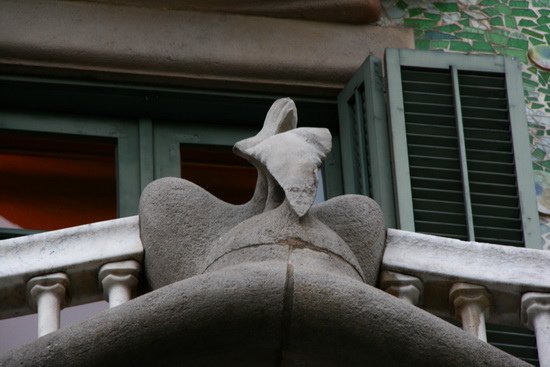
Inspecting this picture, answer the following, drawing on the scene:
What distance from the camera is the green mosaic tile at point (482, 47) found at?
27.3ft

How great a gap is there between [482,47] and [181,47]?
1.01m

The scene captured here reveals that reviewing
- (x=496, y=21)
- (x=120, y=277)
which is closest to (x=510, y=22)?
(x=496, y=21)

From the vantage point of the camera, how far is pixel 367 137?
7.86m

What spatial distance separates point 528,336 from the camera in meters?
7.34

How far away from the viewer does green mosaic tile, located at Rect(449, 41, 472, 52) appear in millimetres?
8297

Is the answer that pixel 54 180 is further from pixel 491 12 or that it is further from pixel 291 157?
pixel 291 157

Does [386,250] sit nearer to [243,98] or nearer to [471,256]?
[471,256]

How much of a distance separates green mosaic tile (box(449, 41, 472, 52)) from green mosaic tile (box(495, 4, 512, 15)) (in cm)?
23

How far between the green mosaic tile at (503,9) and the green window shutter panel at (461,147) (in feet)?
1.58

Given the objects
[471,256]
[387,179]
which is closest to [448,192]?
[387,179]

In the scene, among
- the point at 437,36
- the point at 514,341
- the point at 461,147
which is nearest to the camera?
the point at 514,341

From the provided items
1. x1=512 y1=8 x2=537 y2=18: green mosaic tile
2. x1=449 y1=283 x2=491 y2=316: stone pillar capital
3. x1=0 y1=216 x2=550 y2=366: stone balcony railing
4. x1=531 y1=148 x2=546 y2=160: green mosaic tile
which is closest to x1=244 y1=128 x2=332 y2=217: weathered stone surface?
x1=0 y1=216 x2=550 y2=366: stone balcony railing

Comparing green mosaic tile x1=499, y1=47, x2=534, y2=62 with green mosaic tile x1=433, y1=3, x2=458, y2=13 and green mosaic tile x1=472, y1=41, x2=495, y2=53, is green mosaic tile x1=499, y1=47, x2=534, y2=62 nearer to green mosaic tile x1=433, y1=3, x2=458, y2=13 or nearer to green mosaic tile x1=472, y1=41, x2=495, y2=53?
green mosaic tile x1=472, y1=41, x2=495, y2=53

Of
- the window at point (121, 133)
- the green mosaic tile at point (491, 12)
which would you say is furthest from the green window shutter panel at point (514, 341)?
the green mosaic tile at point (491, 12)
